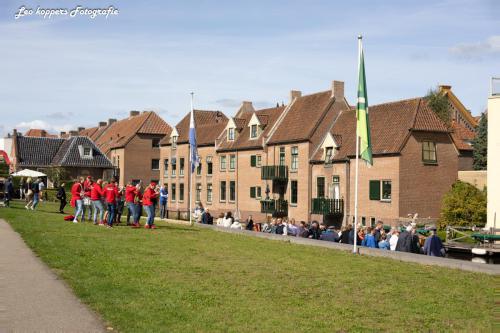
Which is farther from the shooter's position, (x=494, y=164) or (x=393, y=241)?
(x=494, y=164)

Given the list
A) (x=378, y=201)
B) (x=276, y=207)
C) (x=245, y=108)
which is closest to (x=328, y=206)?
(x=378, y=201)

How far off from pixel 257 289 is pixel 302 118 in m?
38.5

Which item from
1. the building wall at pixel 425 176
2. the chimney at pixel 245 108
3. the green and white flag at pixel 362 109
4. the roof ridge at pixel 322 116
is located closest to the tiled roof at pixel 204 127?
the chimney at pixel 245 108

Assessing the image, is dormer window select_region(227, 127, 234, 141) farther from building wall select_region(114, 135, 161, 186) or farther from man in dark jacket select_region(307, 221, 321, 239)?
man in dark jacket select_region(307, 221, 321, 239)

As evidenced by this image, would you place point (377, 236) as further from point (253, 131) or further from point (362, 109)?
point (253, 131)

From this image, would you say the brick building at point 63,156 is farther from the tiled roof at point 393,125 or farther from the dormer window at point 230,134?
the tiled roof at point 393,125

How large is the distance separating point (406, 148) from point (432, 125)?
2.48m

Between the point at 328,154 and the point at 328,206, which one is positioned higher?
the point at 328,154

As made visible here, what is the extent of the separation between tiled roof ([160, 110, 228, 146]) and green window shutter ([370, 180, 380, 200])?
2137 centimetres

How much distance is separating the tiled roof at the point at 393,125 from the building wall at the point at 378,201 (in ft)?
2.56

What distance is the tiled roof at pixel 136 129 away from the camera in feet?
249

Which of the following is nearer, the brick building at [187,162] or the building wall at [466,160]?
the building wall at [466,160]

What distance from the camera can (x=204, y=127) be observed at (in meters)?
63.2

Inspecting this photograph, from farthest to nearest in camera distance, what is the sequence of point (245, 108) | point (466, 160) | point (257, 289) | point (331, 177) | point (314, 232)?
1. point (245, 108)
2. point (466, 160)
3. point (331, 177)
4. point (314, 232)
5. point (257, 289)
